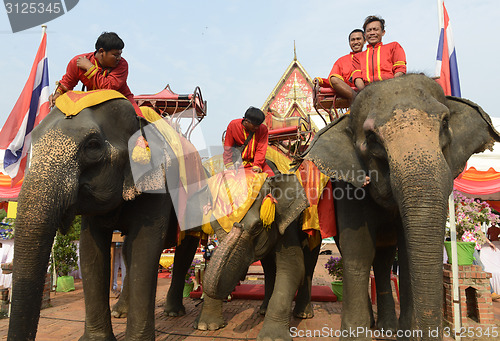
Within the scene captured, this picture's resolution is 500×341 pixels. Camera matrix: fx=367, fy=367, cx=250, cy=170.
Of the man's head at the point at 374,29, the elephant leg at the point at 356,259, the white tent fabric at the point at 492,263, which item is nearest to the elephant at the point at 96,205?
the elephant leg at the point at 356,259

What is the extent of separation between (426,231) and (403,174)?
1.46 ft

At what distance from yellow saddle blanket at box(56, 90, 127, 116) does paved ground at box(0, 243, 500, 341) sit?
2.83m

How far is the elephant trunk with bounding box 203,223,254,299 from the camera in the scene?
3658mm

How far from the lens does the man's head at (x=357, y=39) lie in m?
4.99

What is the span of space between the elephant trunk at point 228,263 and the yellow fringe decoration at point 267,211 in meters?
0.26

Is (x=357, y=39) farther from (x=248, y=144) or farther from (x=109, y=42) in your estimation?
(x=109, y=42)

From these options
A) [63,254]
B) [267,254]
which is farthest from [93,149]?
[63,254]

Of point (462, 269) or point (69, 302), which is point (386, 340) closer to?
point (462, 269)

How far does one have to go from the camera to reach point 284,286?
13.8 ft

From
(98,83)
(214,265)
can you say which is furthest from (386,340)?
(98,83)

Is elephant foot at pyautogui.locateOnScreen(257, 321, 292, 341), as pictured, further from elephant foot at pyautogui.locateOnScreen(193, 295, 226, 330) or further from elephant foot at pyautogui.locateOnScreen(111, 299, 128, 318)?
elephant foot at pyautogui.locateOnScreen(111, 299, 128, 318)

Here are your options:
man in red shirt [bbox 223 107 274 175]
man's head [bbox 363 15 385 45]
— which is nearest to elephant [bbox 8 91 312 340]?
man in red shirt [bbox 223 107 274 175]

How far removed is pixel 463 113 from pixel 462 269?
2798 mm

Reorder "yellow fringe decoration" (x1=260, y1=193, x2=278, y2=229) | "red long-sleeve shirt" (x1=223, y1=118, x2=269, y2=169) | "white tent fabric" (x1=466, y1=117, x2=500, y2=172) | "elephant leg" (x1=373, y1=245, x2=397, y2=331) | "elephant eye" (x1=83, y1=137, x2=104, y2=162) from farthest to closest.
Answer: "white tent fabric" (x1=466, y1=117, x2=500, y2=172), "red long-sleeve shirt" (x1=223, y1=118, x2=269, y2=169), "elephant leg" (x1=373, y1=245, x2=397, y2=331), "yellow fringe decoration" (x1=260, y1=193, x2=278, y2=229), "elephant eye" (x1=83, y1=137, x2=104, y2=162)
